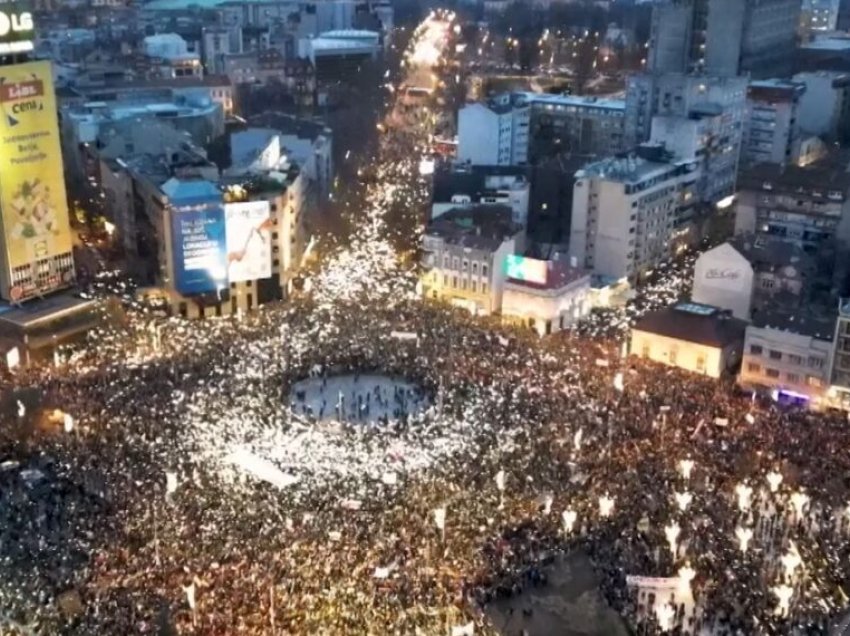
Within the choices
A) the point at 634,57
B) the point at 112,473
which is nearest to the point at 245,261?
the point at 112,473


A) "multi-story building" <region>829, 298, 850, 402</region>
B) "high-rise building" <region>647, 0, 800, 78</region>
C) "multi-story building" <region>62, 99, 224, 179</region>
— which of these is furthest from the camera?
"high-rise building" <region>647, 0, 800, 78</region>

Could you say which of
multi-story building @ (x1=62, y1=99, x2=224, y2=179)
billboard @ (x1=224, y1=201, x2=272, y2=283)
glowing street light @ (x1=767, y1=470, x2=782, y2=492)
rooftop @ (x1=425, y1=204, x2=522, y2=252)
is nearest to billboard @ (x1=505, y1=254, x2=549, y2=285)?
rooftop @ (x1=425, y1=204, x2=522, y2=252)

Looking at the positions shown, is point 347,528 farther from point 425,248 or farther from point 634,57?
point 634,57

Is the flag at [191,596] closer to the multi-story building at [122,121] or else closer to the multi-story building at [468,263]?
the multi-story building at [468,263]

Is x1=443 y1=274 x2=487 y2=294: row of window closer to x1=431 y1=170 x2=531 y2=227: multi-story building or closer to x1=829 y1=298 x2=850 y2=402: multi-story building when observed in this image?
x1=431 y1=170 x2=531 y2=227: multi-story building

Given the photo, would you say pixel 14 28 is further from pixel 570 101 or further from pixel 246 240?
pixel 570 101

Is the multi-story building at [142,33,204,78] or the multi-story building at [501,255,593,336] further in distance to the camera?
the multi-story building at [142,33,204,78]

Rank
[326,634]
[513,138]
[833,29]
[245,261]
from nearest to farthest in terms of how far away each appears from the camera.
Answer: [326,634] < [245,261] < [513,138] < [833,29]

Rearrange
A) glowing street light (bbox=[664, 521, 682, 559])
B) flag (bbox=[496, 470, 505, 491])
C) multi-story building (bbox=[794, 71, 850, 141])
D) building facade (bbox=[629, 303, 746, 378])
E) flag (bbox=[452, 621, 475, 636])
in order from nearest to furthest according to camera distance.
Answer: flag (bbox=[452, 621, 475, 636]), glowing street light (bbox=[664, 521, 682, 559]), flag (bbox=[496, 470, 505, 491]), building facade (bbox=[629, 303, 746, 378]), multi-story building (bbox=[794, 71, 850, 141])
